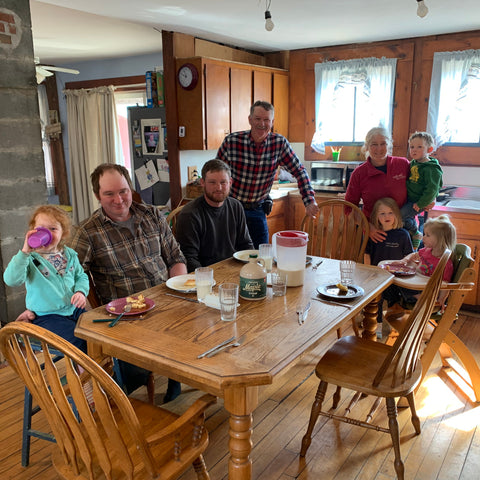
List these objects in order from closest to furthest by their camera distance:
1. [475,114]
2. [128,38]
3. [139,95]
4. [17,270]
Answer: [17,270] < [475,114] < [128,38] < [139,95]

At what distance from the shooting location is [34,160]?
2.94 m

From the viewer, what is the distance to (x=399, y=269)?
242 cm

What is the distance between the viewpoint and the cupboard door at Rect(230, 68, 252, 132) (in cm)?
421

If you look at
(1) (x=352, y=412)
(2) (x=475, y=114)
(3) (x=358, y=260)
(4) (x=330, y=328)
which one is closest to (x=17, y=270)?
(4) (x=330, y=328)

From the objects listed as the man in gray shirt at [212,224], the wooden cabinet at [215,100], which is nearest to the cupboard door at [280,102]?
the wooden cabinet at [215,100]

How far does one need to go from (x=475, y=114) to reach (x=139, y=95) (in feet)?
12.4

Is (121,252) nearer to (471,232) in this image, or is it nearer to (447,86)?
(471,232)

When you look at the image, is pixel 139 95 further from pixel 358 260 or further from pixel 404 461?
pixel 404 461

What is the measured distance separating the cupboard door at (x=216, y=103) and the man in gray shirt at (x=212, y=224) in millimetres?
1499

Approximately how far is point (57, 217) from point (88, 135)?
14.2 ft

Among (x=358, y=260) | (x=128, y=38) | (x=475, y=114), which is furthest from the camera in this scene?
(x=128, y=38)

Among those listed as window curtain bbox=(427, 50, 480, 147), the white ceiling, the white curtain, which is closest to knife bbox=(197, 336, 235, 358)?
the white ceiling

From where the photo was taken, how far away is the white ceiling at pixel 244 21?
3.11 meters

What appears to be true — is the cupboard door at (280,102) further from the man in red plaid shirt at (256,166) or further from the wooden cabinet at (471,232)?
the wooden cabinet at (471,232)
